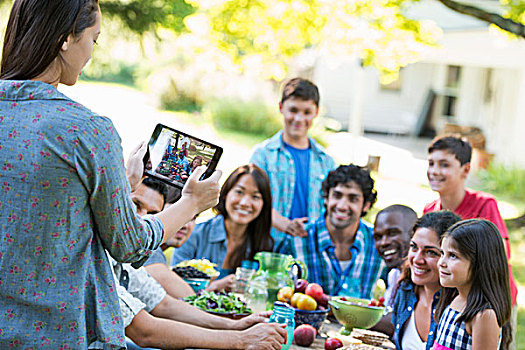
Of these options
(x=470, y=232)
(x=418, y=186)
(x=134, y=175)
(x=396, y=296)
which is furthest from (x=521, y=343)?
(x=418, y=186)

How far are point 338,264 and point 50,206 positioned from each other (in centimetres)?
248

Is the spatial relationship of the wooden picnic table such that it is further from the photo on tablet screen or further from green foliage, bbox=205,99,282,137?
green foliage, bbox=205,99,282,137

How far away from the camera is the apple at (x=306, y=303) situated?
3035mm

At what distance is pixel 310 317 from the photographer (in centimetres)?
302

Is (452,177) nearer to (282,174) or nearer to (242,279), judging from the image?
(282,174)

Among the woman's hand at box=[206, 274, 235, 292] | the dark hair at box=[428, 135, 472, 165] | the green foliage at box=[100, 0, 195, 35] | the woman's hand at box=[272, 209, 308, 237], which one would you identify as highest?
the green foliage at box=[100, 0, 195, 35]

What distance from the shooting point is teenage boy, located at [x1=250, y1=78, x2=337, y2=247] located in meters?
4.80

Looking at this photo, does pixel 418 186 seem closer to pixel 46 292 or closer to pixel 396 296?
pixel 396 296

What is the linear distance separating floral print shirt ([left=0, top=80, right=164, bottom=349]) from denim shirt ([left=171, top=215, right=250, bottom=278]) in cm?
239

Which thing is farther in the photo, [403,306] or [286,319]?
[403,306]

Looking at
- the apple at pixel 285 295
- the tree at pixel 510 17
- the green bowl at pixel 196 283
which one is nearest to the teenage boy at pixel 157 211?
the green bowl at pixel 196 283

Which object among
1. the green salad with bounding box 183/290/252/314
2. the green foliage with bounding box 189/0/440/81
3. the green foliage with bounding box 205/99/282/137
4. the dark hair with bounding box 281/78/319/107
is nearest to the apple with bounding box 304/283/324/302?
the green salad with bounding box 183/290/252/314

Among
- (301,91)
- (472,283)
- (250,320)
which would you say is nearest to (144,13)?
(301,91)

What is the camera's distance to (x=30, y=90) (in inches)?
64.5
